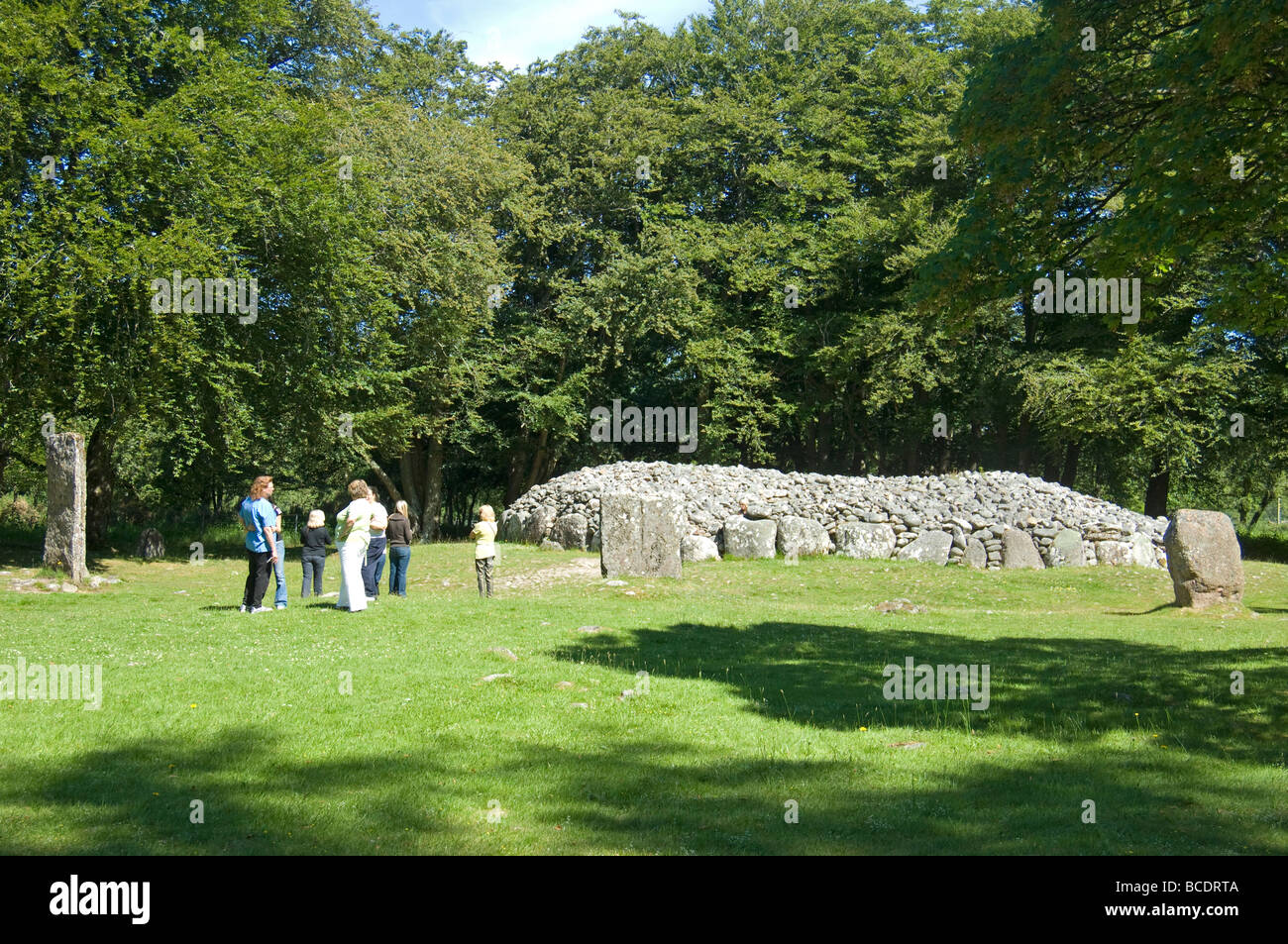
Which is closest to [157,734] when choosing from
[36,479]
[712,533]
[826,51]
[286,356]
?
[712,533]

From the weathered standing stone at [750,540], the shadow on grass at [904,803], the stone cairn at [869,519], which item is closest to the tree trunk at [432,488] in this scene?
the stone cairn at [869,519]

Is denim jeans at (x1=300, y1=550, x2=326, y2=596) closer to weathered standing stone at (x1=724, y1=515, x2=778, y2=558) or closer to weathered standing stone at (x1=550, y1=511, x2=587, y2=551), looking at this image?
weathered standing stone at (x1=550, y1=511, x2=587, y2=551)

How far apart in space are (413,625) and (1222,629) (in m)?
11.8

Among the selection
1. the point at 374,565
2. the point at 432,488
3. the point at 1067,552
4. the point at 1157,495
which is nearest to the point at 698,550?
the point at 1067,552

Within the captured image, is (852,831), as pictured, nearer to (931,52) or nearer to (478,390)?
(478,390)

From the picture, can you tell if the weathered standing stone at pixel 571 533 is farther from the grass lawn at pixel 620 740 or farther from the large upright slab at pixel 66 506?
the grass lawn at pixel 620 740

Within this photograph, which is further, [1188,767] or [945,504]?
[945,504]

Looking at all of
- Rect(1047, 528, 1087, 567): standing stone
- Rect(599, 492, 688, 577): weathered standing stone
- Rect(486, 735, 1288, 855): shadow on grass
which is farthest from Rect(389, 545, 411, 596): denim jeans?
Rect(1047, 528, 1087, 567): standing stone

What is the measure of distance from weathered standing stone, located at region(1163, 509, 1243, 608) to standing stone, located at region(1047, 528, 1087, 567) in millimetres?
6262

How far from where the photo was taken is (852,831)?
17.0 ft

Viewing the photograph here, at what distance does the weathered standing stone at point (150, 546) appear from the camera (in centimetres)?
2542

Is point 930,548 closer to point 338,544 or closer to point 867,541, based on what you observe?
point 867,541

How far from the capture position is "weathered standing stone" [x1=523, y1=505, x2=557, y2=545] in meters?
27.1

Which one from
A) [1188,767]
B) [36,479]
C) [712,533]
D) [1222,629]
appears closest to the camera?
[1188,767]
